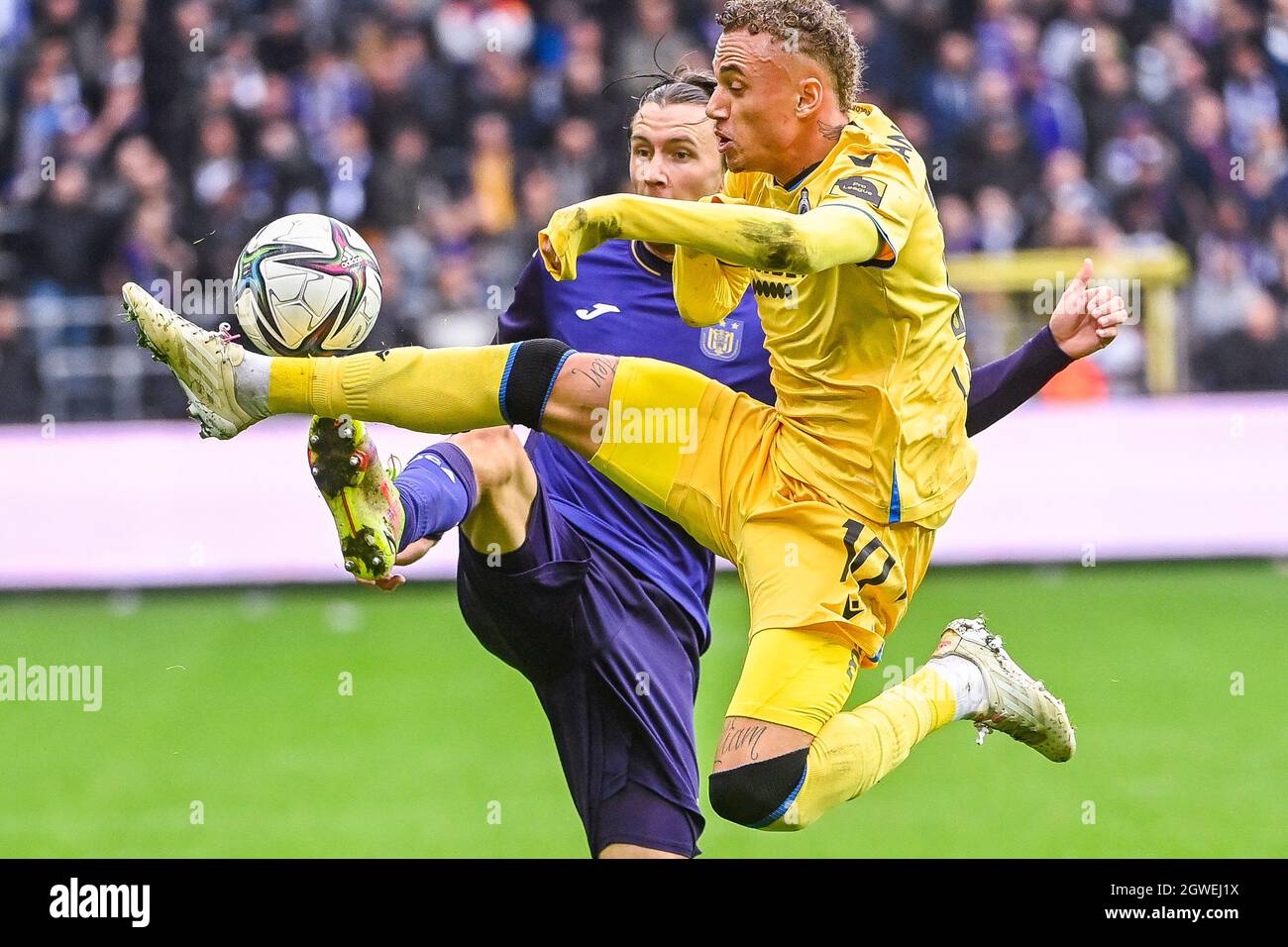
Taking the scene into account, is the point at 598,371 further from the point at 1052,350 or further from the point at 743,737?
the point at 1052,350

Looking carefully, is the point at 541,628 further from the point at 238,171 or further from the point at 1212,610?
the point at 238,171

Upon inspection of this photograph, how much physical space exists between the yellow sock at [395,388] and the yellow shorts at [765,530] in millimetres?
347

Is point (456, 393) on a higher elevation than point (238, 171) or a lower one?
lower

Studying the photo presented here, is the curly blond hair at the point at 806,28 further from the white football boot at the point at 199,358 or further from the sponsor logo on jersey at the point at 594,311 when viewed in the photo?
the white football boot at the point at 199,358

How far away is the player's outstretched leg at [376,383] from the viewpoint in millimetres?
4734

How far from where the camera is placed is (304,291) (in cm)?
493

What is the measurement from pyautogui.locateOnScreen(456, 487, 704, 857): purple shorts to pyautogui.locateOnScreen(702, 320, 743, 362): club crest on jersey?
671mm

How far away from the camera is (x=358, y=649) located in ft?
32.7

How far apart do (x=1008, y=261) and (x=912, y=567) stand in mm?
7898

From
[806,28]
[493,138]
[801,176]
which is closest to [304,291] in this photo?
[801,176]

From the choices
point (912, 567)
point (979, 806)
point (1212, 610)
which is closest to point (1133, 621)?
point (1212, 610)

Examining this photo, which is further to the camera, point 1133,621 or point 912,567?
point 1133,621
